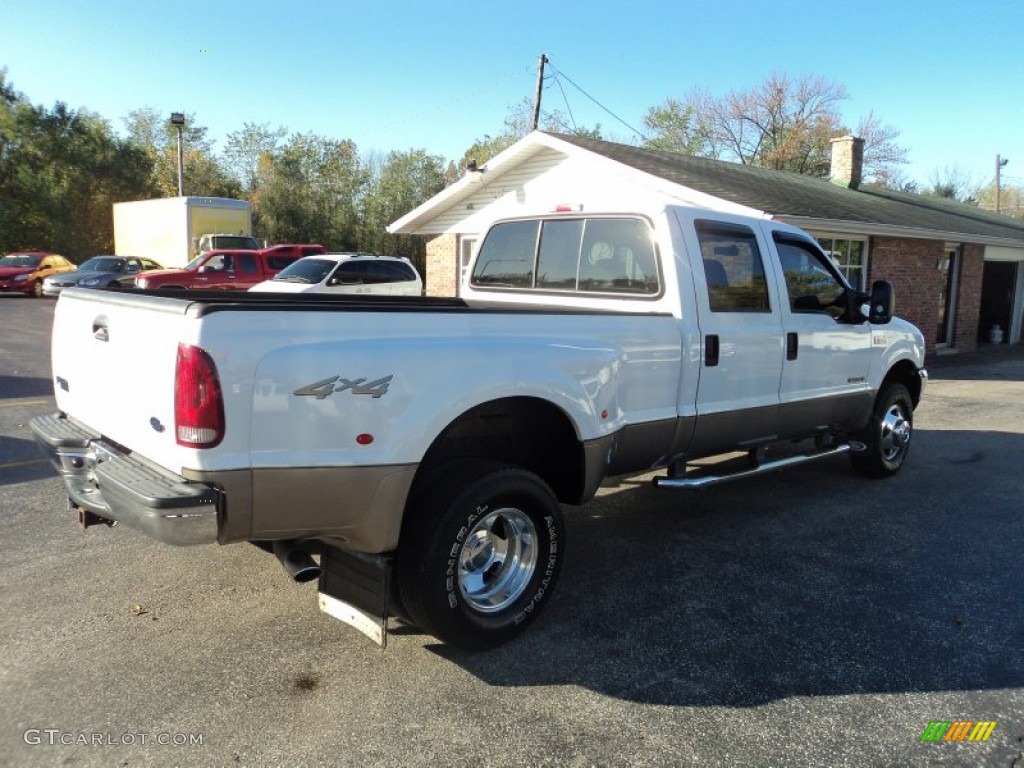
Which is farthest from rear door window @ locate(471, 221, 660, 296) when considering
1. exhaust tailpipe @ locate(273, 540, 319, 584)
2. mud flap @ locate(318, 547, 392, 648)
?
exhaust tailpipe @ locate(273, 540, 319, 584)

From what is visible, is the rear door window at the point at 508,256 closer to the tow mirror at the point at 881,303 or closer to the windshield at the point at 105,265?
the tow mirror at the point at 881,303

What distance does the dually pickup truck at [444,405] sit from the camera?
280 centimetres

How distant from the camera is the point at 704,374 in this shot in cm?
465

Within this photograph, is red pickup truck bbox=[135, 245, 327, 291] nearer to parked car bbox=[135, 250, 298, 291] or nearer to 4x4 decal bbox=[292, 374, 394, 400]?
parked car bbox=[135, 250, 298, 291]

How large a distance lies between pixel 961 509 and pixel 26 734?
6.06 metres

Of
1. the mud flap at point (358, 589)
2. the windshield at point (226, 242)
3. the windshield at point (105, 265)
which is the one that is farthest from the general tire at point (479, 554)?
the windshield at point (105, 265)

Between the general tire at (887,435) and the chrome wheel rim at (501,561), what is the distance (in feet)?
13.0

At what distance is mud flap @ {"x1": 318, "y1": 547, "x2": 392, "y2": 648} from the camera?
3.18 m

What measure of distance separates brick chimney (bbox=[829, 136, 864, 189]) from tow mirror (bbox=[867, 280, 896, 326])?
1590 centimetres

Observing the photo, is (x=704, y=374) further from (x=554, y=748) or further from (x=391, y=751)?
(x=391, y=751)

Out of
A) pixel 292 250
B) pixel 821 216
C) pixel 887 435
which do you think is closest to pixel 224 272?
pixel 292 250

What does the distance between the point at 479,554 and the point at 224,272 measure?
19.7 metres

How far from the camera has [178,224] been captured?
88.8ft

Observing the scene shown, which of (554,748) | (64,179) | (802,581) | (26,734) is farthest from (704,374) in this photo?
(64,179)
